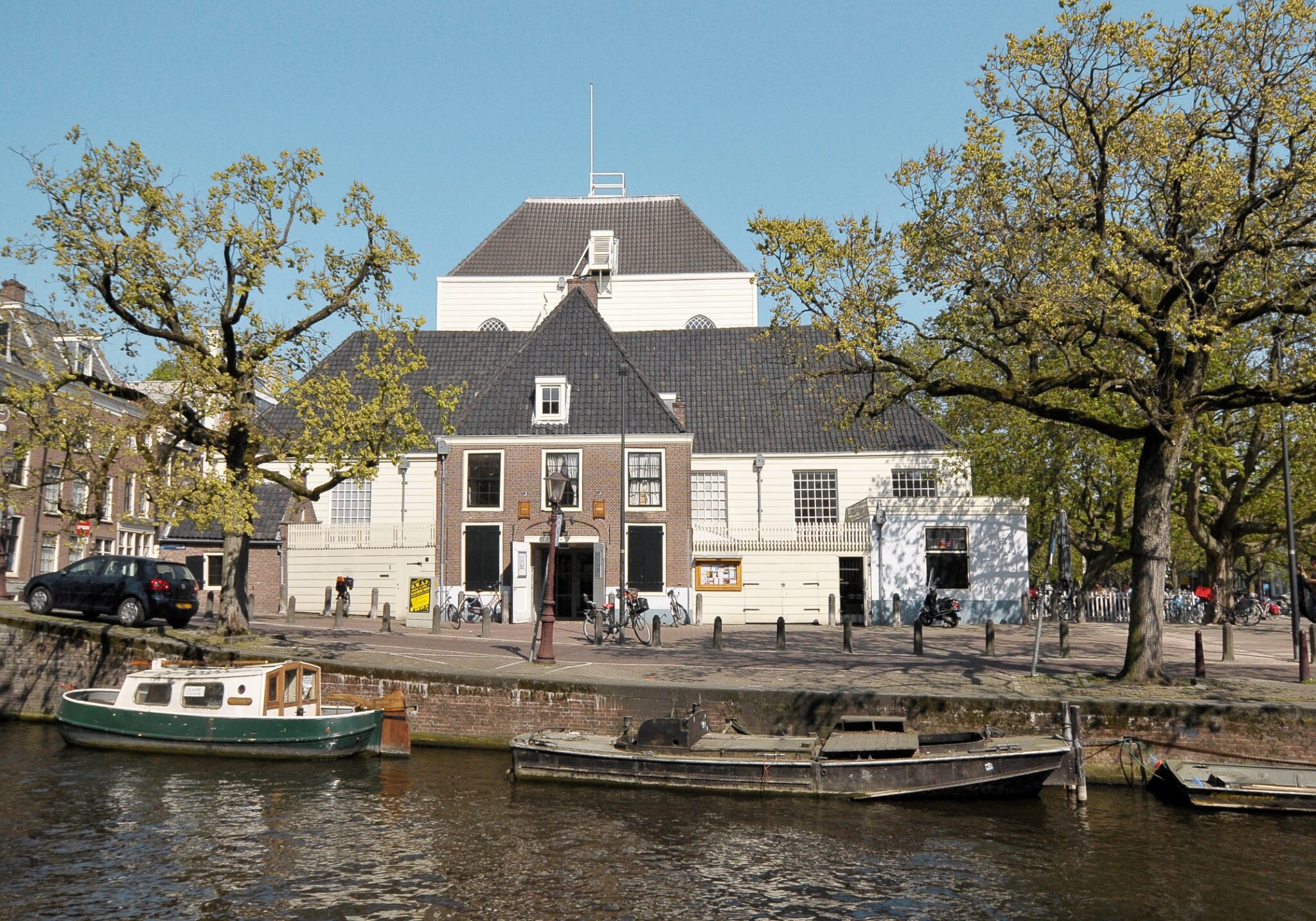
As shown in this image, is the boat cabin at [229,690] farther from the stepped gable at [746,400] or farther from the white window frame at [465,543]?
the stepped gable at [746,400]

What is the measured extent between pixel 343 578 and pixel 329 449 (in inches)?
484

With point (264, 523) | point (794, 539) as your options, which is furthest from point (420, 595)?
point (794, 539)

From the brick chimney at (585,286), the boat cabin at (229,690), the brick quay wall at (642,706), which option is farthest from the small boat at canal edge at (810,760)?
the brick chimney at (585,286)

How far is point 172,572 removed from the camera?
26594 millimetres

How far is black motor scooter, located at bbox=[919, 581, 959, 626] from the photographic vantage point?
33.3 meters

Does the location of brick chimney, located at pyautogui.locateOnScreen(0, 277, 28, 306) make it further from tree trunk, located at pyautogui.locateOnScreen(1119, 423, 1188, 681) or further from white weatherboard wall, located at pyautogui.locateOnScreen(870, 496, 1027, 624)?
tree trunk, located at pyautogui.locateOnScreen(1119, 423, 1188, 681)

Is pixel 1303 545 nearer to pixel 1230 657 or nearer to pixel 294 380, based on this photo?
pixel 1230 657

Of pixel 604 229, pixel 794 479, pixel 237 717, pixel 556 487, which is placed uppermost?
pixel 604 229

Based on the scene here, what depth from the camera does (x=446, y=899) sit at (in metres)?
12.4

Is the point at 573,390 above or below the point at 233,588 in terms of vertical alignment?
above

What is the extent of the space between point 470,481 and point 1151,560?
22.7m

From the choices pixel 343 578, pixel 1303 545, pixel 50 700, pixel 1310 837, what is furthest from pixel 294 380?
pixel 1303 545

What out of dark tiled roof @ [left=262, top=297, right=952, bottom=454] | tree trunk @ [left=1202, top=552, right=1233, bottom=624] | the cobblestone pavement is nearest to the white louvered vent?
dark tiled roof @ [left=262, top=297, right=952, bottom=454]

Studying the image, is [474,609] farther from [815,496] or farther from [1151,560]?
[1151,560]
